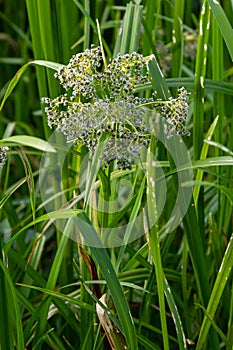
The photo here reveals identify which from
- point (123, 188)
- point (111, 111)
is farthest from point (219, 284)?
point (123, 188)

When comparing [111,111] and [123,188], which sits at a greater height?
[111,111]

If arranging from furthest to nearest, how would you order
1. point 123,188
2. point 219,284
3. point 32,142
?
point 123,188 → point 219,284 → point 32,142

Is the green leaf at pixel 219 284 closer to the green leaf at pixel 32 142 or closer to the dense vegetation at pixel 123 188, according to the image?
the dense vegetation at pixel 123 188

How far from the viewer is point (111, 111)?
0.69 m

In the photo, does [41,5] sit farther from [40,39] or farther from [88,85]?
[88,85]

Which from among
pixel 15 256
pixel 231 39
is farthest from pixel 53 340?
pixel 231 39

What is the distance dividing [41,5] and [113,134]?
40 cm

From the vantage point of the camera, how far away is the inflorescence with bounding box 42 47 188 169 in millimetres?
696

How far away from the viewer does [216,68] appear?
104 cm

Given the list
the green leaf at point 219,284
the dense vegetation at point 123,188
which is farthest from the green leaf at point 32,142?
the green leaf at point 219,284

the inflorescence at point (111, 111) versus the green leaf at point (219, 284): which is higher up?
the inflorescence at point (111, 111)

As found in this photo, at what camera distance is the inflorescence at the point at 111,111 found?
2.28 feet

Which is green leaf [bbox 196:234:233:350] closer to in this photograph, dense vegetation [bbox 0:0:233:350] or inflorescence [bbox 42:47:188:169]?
dense vegetation [bbox 0:0:233:350]

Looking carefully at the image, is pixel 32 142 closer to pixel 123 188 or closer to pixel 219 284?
pixel 219 284
